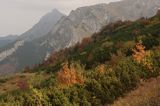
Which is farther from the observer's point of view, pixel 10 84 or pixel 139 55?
pixel 10 84

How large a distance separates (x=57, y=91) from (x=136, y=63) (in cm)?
958

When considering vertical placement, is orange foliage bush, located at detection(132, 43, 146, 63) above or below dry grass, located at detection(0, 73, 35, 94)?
above

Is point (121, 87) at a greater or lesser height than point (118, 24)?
lesser

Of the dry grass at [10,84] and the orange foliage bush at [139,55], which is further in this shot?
the dry grass at [10,84]

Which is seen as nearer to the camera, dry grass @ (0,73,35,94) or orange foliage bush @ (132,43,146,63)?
orange foliage bush @ (132,43,146,63)

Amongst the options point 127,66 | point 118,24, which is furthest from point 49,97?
point 118,24

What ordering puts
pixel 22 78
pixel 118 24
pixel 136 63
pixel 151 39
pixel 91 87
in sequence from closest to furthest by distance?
1. pixel 91 87
2. pixel 136 63
3. pixel 151 39
4. pixel 22 78
5. pixel 118 24

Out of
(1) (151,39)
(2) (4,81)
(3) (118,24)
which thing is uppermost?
(3) (118,24)

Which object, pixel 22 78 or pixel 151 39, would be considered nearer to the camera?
pixel 151 39

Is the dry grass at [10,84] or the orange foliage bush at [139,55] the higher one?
the orange foliage bush at [139,55]

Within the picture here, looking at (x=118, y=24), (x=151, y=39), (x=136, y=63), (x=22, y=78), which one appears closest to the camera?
(x=136, y=63)

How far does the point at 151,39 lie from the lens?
69.1 metres

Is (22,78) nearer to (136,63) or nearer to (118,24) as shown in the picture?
(136,63)

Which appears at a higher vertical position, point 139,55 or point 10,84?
point 139,55
